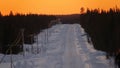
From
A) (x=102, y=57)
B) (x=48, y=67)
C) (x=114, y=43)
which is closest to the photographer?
(x=48, y=67)

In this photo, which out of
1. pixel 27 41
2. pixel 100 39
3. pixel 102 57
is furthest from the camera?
pixel 27 41

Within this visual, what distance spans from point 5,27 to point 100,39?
25.1 feet

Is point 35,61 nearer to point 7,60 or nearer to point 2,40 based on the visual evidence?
point 7,60

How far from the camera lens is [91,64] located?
22.7 m

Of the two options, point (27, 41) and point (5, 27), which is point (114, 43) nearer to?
point (5, 27)

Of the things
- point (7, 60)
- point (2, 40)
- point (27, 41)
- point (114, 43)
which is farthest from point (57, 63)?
point (27, 41)

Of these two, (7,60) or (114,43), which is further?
(114,43)

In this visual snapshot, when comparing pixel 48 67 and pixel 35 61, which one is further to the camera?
pixel 35 61

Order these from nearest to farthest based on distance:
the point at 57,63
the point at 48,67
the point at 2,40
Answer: the point at 48,67
the point at 57,63
the point at 2,40

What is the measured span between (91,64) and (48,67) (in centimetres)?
243

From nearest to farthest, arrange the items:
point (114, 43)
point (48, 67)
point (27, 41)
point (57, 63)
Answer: point (48, 67) → point (57, 63) → point (114, 43) → point (27, 41)

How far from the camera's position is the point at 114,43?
94.7 ft

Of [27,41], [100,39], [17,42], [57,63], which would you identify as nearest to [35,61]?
[57,63]

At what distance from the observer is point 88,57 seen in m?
26.4
